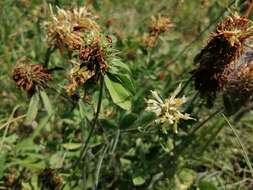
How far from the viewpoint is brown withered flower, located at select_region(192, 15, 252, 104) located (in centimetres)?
160

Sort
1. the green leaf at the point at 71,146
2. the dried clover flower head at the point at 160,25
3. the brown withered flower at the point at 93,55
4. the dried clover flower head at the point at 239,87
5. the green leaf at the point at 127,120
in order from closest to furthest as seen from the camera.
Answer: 1. the brown withered flower at the point at 93,55
2. the dried clover flower head at the point at 239,87
3. the green leaf at the point at 127,120
4. the green leaf at the point at 71,146
5. the dried clover flower head at the point at 160,25

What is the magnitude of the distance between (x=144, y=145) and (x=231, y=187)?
1.36 feet

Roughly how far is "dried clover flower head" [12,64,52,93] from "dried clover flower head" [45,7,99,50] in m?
0.13

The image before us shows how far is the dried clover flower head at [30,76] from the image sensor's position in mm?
1741

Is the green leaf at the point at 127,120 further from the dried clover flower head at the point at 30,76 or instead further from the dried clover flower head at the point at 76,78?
the dried clover flower head at the point at 30,76

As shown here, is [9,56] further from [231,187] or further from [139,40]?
[231,187]

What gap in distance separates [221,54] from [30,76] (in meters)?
0.62

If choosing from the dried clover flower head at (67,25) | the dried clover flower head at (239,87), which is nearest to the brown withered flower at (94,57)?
the dried clover flower head at (67,25)

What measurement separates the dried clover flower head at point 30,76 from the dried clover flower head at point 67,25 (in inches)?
5.1

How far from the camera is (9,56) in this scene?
8.88 feet

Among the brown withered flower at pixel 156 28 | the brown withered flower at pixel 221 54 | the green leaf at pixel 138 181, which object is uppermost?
the brown withered flower at pixel 156 28

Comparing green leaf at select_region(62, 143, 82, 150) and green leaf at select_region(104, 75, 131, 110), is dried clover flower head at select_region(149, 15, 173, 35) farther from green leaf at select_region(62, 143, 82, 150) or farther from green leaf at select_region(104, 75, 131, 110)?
green leaf at select_region(104, 75, 131, 110)

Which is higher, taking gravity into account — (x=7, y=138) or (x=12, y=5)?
(x=12, y=5)

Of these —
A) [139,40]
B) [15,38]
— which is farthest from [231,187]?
[15,38]
